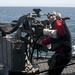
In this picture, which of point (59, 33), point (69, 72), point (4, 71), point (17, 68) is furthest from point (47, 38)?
point (69, 72)

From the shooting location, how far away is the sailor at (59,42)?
24.0 ft

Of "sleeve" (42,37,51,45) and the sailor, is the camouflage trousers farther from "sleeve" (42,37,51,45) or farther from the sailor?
"sleeve" (42,37,51,45)

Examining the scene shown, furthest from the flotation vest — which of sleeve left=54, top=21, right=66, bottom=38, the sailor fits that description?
sleeve left=54, top=21, right=66, bottom=38

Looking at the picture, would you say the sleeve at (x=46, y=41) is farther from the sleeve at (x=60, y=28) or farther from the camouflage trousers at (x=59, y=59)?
the camouflage trousers at (x=59, y=59)

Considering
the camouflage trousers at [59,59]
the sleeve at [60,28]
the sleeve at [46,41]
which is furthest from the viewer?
the camouflage trousers at [59,59]

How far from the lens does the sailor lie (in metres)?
7.31

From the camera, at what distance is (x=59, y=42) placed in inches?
294

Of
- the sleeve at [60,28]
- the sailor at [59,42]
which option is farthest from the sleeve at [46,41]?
the sleeve at [60,28]

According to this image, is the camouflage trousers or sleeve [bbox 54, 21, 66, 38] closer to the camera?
sleeve [bbox 54, 21, 66, 38]

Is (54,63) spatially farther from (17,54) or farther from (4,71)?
(4,71)

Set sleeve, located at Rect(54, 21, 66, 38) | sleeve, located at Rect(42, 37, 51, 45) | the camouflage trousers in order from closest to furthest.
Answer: sleeve, located at Rect(54, 21, 66, 38) → sleeve, located at Rect(42, 37, 51, 45) → the camouflage trousers

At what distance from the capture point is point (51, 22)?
739 cm

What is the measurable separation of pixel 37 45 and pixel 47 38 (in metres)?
0.48

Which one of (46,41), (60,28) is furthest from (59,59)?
(60,28)
